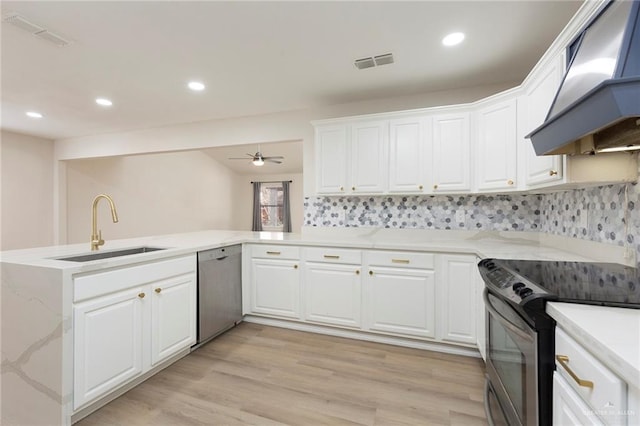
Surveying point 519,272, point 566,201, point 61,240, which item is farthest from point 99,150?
point 566,201

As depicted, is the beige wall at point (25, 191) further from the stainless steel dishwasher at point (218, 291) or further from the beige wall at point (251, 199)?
the beige wall at point (251, 199)

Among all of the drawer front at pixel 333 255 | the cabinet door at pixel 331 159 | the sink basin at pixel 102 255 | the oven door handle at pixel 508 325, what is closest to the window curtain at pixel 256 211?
the cabinet door at pixel 331 159

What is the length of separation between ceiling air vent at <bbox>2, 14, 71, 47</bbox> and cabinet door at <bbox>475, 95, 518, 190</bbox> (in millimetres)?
3311

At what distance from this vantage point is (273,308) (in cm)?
305

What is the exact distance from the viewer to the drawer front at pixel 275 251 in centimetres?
297

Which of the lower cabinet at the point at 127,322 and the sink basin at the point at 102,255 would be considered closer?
the lower cabinet at the point at 127,322

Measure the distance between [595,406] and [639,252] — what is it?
4.05ft

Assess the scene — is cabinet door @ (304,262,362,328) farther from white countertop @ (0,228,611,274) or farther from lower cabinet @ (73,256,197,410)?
lower cabinet @ (73,256,197,410)

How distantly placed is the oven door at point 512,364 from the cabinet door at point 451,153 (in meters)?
1.35

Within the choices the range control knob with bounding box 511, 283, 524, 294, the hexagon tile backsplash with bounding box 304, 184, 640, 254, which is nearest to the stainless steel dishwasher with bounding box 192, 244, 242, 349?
the hexagon tile backsplash with bounding box 304, 184, 640, 254

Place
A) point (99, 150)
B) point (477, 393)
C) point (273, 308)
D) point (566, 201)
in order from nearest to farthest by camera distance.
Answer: point (477, 393), point (566, 201), point (273, 308), point (99, 150)

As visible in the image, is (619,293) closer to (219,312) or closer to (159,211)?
(219,312)

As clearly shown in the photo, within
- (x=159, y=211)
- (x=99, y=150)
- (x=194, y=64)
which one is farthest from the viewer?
(x=159, y=211)

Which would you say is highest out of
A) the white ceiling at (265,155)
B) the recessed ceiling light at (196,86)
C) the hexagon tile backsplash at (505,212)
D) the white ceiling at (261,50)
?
the white ceiling at (265,155)
